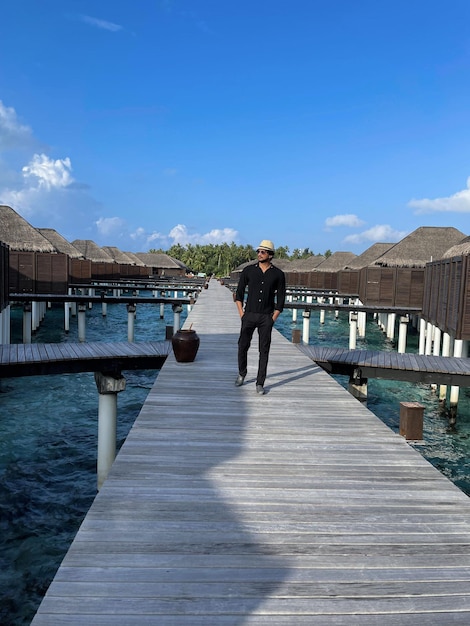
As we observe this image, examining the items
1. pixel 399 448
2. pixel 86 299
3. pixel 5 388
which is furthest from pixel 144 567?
pixel 86 299

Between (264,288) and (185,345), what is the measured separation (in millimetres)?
2472

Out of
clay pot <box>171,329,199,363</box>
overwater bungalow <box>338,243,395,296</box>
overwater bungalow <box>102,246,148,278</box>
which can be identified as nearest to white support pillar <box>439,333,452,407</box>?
clay pot <box>171,329,199,363</box>

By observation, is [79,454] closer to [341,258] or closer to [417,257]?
[417,257]

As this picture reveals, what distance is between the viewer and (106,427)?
29.8 ft

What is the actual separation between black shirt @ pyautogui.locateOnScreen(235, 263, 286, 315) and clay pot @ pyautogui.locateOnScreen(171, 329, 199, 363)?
208 centimetres

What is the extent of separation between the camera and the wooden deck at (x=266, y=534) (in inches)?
89.7

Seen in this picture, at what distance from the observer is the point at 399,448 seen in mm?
4648

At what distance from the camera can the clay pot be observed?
8.43 metres

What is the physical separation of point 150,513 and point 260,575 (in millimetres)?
921

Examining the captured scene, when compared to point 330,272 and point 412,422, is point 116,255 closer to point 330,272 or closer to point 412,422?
point 330,272

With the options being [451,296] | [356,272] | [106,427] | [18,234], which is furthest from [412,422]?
[356,272]

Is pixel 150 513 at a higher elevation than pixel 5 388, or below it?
higher

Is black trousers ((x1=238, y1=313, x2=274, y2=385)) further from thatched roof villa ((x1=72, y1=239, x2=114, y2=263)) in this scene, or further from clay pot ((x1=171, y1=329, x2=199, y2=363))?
thatched roof villa ((x1=72, y1=239, x2=114, y2=263))

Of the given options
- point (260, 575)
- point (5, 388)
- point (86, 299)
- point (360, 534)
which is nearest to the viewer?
point (260, 575)
